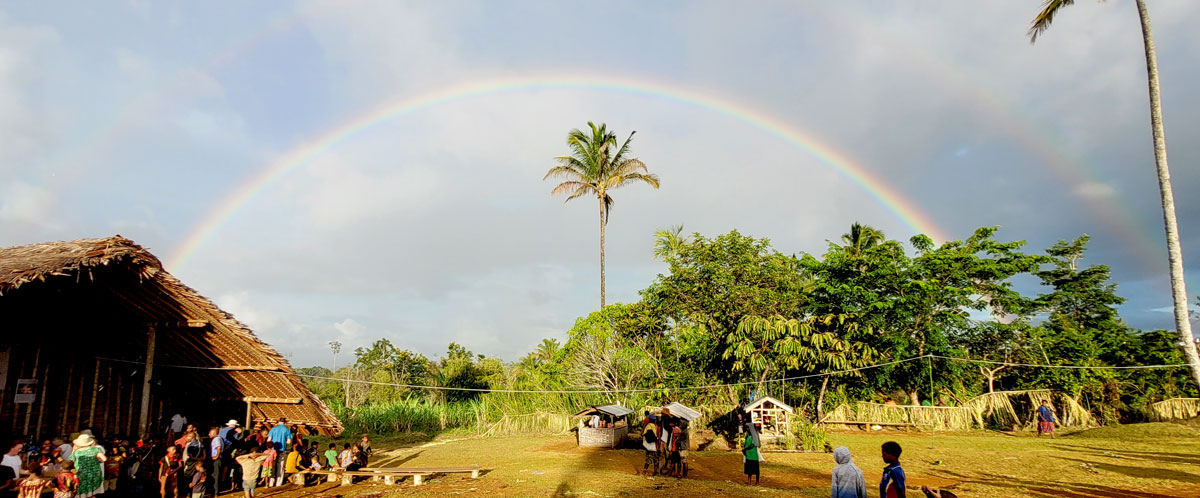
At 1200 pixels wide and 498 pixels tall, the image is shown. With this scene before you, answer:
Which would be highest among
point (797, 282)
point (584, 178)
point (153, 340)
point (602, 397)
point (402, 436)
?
point (584, 178)

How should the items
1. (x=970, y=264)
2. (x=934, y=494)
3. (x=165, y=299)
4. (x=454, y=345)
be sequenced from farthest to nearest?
(x=454, y=345)
(x=970, y=264)
(x=165, y=299)
(x=934, y=494)

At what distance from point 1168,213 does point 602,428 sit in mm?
16264

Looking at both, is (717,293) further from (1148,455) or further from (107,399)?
(107,399)

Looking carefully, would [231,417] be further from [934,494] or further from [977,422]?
[977,422]

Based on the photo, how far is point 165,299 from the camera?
12.4 meters

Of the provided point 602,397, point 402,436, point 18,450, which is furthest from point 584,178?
point 18,450

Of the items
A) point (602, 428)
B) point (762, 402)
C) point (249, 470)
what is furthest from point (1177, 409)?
point (249, 470)

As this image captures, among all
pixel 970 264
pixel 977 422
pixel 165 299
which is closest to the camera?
pixel 165 299

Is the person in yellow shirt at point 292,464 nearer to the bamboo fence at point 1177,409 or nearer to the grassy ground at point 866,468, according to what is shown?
the grassy ground at point 866,468

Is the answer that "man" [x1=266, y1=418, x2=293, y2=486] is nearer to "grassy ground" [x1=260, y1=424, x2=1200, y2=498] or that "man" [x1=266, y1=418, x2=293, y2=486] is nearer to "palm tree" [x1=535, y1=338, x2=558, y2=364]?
"grassy ground" [x1=260, y1=424, x2=1200, y2=498]

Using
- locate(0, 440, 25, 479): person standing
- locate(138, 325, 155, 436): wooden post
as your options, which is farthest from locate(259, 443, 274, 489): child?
locate(0, 440, 25, 479): person standing

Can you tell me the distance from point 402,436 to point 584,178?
15.9m

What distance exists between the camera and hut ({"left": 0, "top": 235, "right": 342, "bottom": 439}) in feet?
34.9

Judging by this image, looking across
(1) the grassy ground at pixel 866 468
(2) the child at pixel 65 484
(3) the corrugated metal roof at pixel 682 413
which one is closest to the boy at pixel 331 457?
(1) the grassy ground at pixel 866 468
